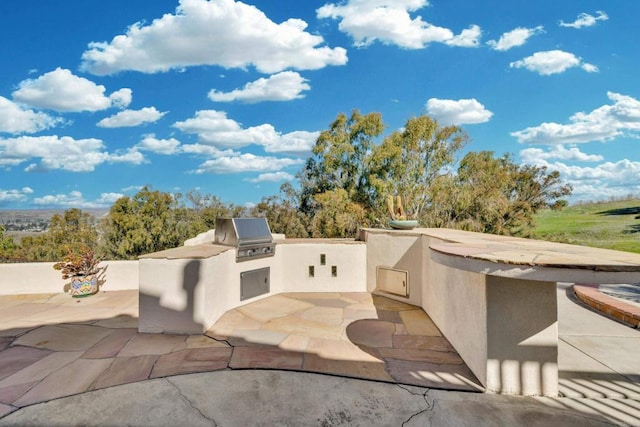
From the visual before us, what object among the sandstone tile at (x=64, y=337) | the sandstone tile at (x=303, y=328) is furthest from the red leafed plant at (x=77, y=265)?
the sandstone tile at (x=303, y=328)

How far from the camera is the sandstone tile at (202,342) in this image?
358 cm

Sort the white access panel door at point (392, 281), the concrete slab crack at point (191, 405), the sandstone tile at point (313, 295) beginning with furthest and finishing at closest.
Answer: the sandstone tile at point (313, 295) < the white access panel door at point (392, 281) < the concrete slab crack at point (191, 405)

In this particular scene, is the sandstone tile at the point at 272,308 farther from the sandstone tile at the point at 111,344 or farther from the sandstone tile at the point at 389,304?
the sandstone tile at the point at 111,344

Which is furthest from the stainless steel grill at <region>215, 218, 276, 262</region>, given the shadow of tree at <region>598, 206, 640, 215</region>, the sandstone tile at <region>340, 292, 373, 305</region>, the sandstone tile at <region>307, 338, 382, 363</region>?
the shadow of tree at <region>598, 206, 640, 215</region>

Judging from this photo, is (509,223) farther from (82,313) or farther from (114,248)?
(114,248)

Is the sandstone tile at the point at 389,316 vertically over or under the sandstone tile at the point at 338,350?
under

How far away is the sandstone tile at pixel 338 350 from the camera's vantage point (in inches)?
131

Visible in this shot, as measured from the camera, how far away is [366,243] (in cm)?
612

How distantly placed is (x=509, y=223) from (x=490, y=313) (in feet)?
45.5

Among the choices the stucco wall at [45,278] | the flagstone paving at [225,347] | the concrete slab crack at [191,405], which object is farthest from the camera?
the stucco wall at [45,278]

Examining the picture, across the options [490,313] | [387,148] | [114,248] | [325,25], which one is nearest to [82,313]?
[490,313]

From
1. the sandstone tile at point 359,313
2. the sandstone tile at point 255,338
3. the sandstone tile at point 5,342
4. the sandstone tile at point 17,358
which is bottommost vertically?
the sandstone tile at point 359,313

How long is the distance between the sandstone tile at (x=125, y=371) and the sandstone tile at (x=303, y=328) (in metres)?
1.46

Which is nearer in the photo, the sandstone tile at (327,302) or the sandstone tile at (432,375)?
the sandstone tile at (432,375)
